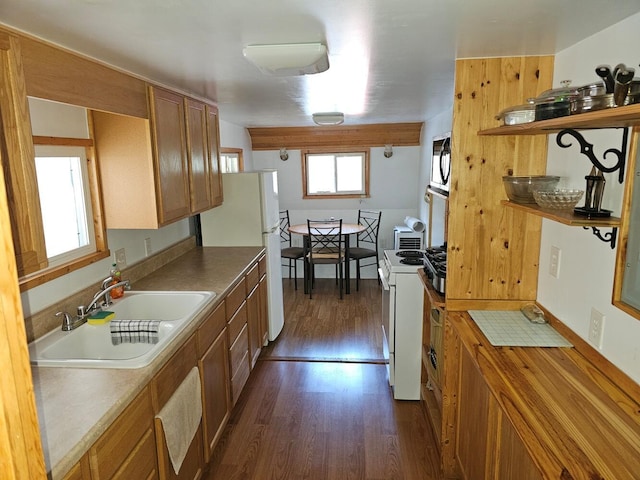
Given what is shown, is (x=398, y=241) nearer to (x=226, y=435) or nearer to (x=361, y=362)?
(x=361, y=362)

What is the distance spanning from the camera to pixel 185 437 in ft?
6.34

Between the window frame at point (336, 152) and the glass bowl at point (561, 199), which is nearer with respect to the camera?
the glass bowl at point (561, 199)

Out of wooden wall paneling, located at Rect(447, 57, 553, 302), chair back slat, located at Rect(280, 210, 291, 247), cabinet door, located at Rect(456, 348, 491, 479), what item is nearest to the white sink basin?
cabinet door, located at Rect(456, 348, 491, 479)

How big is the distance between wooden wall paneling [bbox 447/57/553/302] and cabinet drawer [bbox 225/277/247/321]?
132cm

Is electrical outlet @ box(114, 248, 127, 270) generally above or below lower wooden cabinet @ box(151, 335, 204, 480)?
above

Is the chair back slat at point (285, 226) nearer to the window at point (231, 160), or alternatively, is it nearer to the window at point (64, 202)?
the window at point (231, 160)

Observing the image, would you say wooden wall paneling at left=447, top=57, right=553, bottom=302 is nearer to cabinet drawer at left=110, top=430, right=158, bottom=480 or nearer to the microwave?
the microwave

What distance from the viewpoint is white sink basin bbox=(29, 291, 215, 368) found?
167cm

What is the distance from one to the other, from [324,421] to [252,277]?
1.18 m

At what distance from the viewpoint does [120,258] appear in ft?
8.59

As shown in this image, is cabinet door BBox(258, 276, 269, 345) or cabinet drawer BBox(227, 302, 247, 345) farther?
cabinet door BBox(258, 276, 269, 345)

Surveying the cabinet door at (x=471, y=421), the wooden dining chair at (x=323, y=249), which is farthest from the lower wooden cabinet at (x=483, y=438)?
the wooden dining chair at (x=323, y=249)

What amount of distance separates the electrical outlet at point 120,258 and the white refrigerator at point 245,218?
3.99 feet

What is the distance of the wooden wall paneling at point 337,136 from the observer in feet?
19.2
